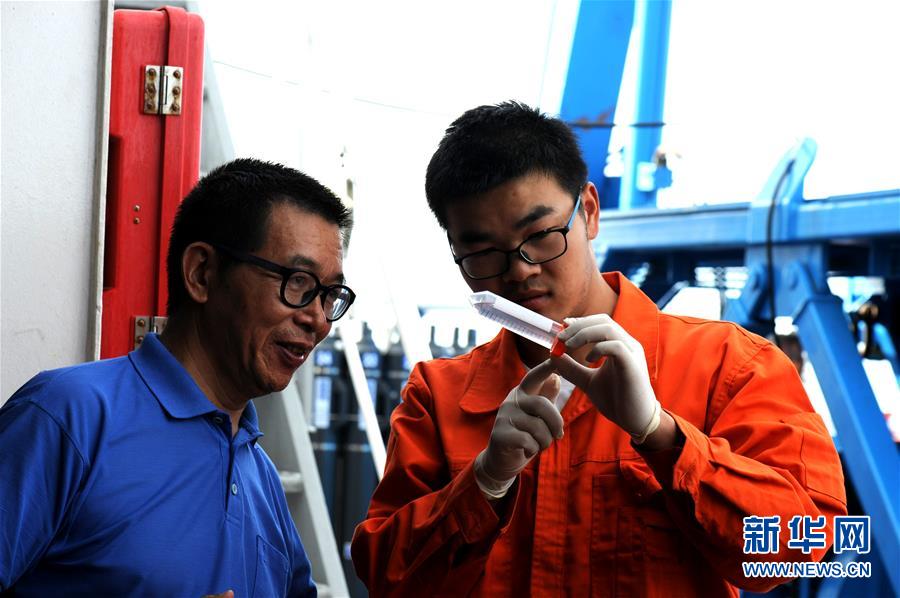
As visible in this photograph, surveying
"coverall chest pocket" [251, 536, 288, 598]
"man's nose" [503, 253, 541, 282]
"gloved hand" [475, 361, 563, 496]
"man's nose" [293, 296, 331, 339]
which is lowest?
"coverall chest pocket" [251, 536, 288, 598]

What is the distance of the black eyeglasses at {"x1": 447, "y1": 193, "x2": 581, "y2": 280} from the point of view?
1509mm

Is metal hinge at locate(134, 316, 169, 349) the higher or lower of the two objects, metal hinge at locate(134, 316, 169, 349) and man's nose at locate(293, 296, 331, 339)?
the lower

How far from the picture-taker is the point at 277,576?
1515 millimetres

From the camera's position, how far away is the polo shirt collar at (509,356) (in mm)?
1577

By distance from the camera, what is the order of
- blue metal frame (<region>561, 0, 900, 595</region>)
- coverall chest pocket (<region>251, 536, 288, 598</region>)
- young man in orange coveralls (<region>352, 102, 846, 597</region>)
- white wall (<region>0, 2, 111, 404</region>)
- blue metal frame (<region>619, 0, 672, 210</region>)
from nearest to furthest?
young man in orange coveralls (<region>352, 102, 846, 597</region>) → coverall chest pocket (<region>251, 536, 288, 598</region>) → white wall (<region>0, 2, 111, 404</region>) → blue metal frame (<region>561, 0, 900, 595</region>) → blue metal frame (<region>619, 0, 672, 210</region>)

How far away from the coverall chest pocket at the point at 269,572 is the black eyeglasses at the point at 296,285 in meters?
0.36

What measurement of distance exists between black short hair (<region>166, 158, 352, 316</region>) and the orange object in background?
2.19 feet

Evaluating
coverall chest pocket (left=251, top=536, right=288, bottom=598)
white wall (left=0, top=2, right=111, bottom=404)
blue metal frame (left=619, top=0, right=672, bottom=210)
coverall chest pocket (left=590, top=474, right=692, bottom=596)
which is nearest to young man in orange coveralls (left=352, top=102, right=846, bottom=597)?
coverall chest pocket (left=590, top=474, right=692, bottom=596)

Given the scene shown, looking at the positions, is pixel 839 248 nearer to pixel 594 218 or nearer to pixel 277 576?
pixel 594 218

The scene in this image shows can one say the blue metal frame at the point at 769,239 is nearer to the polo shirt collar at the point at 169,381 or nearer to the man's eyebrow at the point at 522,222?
the man's eyebrow at the point at 522,222

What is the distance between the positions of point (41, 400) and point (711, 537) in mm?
898

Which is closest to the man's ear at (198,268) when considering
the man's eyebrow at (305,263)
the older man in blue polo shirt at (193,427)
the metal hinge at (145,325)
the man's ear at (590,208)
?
the older man in blue polo shirt at (193,427)

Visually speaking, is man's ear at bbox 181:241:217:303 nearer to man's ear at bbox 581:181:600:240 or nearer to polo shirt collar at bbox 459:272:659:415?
polo shirt collar at bbox 459:272:659:415

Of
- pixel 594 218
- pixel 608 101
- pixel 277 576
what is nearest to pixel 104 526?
pixel 277 576
